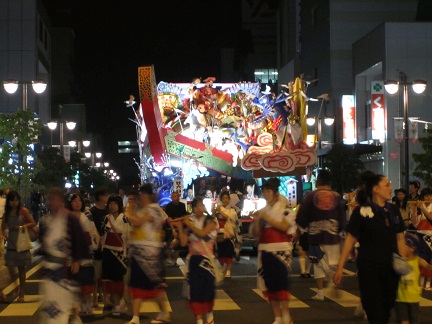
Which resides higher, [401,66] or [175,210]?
[401,66]

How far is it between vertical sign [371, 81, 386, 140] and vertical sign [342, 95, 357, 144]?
5398mm

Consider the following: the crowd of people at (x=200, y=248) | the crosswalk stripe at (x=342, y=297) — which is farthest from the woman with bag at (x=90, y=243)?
the crosswalk stripe at (x=342, y=297)

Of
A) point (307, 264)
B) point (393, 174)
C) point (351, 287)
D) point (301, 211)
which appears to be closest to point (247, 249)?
point (307, 264)

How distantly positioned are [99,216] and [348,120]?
39.9 meters

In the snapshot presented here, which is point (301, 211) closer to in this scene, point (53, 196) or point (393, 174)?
point (53, 196)

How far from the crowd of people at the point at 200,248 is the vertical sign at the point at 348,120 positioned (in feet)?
112

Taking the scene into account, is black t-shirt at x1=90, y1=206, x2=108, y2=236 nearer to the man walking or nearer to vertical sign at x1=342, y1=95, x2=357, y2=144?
the man walking

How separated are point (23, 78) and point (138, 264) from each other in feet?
156

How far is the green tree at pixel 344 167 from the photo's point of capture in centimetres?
4509

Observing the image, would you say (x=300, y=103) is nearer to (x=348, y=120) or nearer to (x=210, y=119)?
(x=210, y=119)

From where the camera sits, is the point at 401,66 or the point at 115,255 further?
the point at 401,66

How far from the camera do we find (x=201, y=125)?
3756cm

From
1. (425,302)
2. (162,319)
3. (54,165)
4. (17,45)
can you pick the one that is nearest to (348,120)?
(54,165)

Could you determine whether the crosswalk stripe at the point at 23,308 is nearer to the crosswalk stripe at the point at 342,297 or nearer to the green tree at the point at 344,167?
the crosswalk stripe at the point at 342,297
